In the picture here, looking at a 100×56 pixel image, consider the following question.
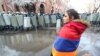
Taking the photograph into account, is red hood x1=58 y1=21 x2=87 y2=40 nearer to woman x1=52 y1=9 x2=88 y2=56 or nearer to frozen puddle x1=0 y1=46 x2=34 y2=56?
woman x1=52 y1=9 x2=88 y2=56

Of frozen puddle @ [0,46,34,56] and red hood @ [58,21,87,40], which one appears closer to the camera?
red hood @ [58,21,87,40]

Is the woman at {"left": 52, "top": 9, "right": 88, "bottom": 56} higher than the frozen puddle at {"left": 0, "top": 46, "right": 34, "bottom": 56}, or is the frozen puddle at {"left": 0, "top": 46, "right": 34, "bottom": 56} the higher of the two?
the woman at {"left": 52, "top": 9, "right": 88, "bottom": 56}

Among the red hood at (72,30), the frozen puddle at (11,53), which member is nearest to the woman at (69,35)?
the red hood at (72,30)

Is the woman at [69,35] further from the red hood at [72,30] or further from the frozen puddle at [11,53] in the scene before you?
the frozen puddle at [11,53]

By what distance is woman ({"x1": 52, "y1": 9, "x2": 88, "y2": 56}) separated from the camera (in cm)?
287

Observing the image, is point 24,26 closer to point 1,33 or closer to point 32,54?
point 1,33

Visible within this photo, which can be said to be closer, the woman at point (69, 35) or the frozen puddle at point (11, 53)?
the woman at point (69, 35)

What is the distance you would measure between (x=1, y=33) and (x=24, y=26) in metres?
1.49

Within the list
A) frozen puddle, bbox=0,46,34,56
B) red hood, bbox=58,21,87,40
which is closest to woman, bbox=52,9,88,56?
red hood, bbox=58,21,87,40

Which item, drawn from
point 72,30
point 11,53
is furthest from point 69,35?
point 11,53

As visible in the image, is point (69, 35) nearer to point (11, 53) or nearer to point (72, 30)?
point (72, 30)

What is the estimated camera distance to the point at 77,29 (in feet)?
9.61

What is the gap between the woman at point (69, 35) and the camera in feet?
9.42

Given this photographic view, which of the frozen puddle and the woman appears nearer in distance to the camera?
the woman
